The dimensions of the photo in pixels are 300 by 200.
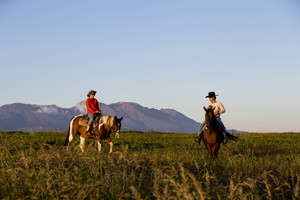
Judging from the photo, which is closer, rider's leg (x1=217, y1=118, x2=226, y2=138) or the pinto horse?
rider's leg (x1=217, y1=118, x2=226, y2=138)

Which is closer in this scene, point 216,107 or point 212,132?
point 212,132

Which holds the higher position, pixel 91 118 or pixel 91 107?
pixel 91 107

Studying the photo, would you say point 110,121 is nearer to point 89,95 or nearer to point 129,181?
point 89,95

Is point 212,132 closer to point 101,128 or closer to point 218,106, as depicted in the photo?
point 218,106

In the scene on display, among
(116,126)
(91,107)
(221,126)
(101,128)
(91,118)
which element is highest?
(91,107)

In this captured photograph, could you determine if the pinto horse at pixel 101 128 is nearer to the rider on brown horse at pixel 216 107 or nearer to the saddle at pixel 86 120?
the saddle at pixel 86 120

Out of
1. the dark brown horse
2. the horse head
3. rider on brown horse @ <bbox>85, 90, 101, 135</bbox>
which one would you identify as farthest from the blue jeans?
the dark brown horse

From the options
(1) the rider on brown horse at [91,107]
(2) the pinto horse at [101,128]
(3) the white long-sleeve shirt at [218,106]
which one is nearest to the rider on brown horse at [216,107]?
(3) the white long-sleeve shirt at [218,106]

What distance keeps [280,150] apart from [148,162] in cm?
1171

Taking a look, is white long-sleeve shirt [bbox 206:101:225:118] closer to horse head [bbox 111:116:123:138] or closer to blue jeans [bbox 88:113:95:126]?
horse head [bbox 111:116:123:138]

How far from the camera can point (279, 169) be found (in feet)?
29.7

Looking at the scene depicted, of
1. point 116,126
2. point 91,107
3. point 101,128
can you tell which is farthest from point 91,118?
point 116,126

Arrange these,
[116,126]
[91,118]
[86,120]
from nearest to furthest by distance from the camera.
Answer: [116,126], [91,118], [86,120]

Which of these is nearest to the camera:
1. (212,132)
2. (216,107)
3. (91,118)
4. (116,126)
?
(212,132)
